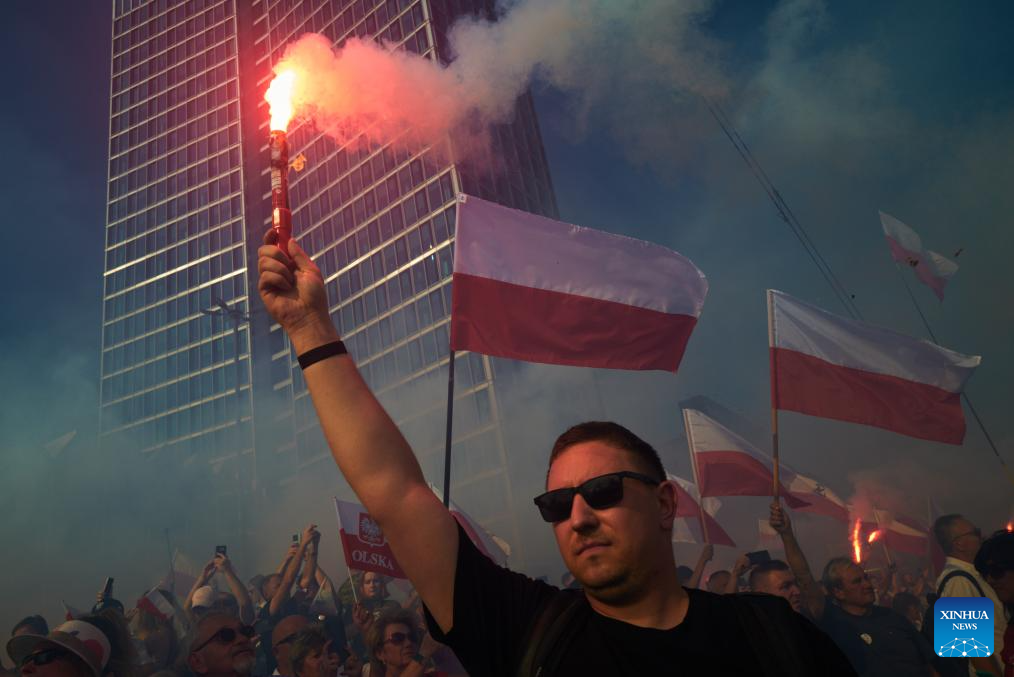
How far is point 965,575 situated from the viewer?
197 inches

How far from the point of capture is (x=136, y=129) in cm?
5478

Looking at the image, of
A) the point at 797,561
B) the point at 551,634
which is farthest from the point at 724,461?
the point at 551,634

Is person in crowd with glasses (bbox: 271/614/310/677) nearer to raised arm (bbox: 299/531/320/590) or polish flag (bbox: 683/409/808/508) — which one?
raised arm (bbox: 299/531/320/590)

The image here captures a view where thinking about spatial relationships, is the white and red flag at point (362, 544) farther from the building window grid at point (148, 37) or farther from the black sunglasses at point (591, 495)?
the building window grid at point (148, 37)

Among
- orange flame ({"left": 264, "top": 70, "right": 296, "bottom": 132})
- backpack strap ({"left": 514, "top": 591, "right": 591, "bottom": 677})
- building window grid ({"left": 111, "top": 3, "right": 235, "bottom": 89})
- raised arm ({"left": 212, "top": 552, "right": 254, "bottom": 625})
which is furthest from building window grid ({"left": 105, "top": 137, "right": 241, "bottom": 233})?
backpack strap ({"left": 514, "top": 591, "right": 591, "bottom": 677})

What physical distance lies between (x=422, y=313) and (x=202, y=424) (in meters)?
18.8

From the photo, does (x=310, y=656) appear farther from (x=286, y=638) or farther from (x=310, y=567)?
(x=310, y=567)

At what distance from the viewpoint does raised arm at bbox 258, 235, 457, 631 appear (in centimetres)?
153

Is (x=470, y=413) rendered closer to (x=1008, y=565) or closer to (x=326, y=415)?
(x=1008, y=565)

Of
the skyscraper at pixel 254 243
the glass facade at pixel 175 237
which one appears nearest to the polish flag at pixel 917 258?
the skyscraper at pixel 254 243

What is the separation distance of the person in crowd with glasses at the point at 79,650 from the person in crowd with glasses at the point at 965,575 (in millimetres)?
4943

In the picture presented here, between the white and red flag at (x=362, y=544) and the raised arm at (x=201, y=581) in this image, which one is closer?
the raised arm at (x=201, y=581)

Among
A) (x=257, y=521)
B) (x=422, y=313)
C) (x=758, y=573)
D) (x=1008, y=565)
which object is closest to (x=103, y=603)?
(x=758, y=573)

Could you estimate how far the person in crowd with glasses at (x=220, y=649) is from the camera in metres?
3.83
